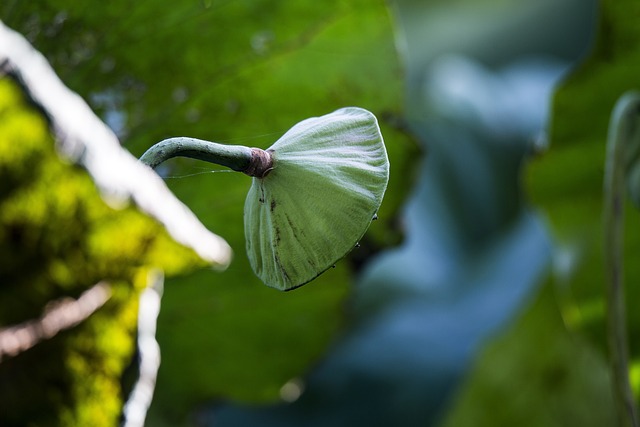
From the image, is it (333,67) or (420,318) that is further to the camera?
(420,318)

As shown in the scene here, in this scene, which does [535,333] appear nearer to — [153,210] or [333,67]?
[333,67]

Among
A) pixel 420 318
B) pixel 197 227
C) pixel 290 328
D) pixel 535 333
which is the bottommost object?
pixel 420 318

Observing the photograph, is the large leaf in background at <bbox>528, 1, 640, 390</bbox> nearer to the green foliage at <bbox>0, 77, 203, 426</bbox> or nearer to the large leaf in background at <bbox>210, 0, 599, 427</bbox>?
the large leaf in background at <bbox>210, 0, 599, 427</bbox>

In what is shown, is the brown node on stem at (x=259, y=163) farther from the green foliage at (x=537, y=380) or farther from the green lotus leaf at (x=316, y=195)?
the green foliage at (x=537, y=380)

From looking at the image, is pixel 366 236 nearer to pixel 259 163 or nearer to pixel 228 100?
pixel 228 100

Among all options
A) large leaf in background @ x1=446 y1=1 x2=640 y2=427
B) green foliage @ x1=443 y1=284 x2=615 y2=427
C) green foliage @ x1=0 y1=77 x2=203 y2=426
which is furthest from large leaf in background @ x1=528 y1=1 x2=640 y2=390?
green foliage @ x1=0 y1=77 x2=203 y2=426

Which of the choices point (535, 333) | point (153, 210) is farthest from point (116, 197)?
point (535, 333)

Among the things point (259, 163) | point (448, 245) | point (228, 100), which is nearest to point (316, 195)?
point (259, 163)
